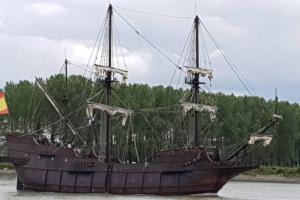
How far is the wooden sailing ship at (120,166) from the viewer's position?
2977 inches

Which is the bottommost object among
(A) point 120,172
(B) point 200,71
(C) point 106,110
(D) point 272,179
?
(A) point 120,172

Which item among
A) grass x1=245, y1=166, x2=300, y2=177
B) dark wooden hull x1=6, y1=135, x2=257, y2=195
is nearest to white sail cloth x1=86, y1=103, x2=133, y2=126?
dark wooden hull x1=6, y1=135, x2=257, y2=195

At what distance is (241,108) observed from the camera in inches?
5659

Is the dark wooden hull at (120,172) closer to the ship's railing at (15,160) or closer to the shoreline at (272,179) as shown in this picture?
the ship's railing at (15,160)

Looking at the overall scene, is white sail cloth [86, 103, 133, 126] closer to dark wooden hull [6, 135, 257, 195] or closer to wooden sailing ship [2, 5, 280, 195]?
wooden sailing ship [2, 5, 280, 195]

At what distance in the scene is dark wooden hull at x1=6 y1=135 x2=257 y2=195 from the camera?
7544 cm

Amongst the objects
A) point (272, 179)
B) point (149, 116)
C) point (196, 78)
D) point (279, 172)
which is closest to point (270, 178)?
A: point (272, 179)

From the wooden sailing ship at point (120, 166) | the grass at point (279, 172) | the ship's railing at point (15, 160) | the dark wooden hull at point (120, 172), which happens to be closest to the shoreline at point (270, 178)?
the grass at point (279, 172)

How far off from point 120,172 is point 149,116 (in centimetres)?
5317

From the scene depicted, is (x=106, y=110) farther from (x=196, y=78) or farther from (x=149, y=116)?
(x=149, y=116)

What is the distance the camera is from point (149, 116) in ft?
428

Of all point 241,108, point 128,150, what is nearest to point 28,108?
point 128,150

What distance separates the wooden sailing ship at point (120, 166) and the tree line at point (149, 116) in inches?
1022

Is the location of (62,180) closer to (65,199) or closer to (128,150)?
(65,199)
